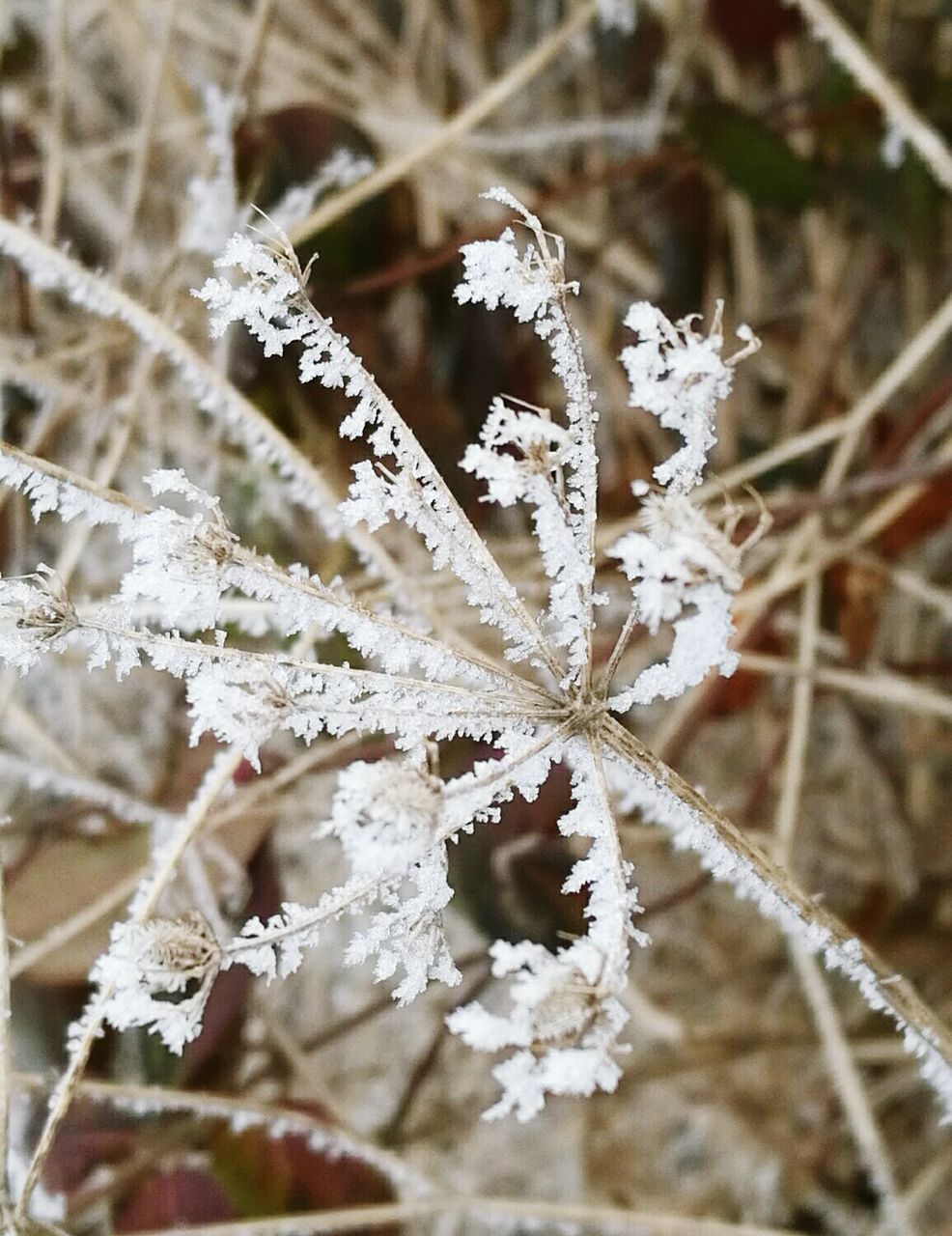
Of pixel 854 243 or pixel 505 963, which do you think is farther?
pixel 854 243

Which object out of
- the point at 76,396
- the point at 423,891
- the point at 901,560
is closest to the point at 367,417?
the point at 423,891

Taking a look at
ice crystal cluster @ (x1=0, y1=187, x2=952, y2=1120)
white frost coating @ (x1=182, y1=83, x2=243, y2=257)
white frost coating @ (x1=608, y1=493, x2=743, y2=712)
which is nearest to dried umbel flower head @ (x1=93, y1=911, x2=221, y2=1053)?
ice crystal cluster @ (x1=0, y1=187, x2=952, y2=1120)

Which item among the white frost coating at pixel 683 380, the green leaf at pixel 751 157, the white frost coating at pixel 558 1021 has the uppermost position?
the green leaf at pixel 751 157

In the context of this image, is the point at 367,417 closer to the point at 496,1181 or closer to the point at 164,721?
the point at 164,721

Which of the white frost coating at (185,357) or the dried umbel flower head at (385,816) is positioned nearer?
the dried umbel flower head at (385,816)

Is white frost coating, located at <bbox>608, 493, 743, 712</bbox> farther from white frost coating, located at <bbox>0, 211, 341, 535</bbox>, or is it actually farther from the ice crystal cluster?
white frost coating, located at <bbox>0, 211, 341, 535</bbox>

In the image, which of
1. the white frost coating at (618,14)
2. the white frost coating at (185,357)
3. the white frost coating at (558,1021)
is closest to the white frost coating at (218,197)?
the white frost coating at (185,357)

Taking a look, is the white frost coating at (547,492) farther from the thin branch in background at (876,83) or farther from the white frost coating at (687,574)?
the thin branch in background at (876,83)

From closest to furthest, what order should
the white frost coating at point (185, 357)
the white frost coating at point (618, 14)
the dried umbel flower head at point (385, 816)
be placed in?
the dried umbel flower head at point (385, 816) → the white frost coating at point (185, 357) → the white frost coating at point (618, 14)
